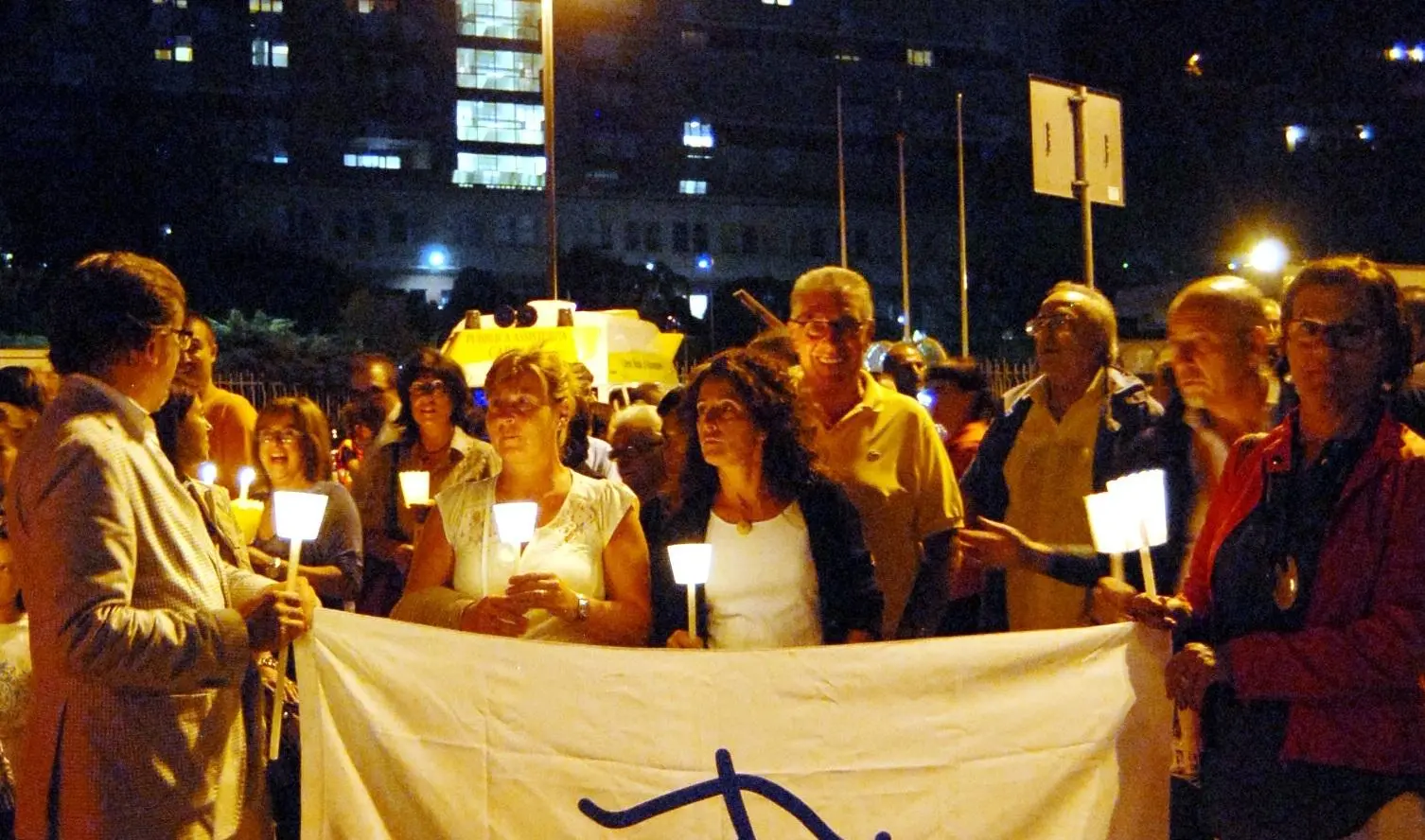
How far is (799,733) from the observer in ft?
12.0

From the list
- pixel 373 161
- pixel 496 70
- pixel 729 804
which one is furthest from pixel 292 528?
pixel 496 70

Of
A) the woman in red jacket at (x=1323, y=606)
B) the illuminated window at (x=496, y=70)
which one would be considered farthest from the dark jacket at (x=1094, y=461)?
the illuminated window at (x=496, y=70)

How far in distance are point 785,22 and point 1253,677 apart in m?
87.5

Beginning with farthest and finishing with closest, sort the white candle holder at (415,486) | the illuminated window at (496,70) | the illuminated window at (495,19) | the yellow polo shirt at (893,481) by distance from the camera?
the illuminated window at (495,19) < the illuminated window at (496,70) < the white candle holder at (415,486) < the yellow polo shirt at (893,481)

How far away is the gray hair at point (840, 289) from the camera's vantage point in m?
5.24

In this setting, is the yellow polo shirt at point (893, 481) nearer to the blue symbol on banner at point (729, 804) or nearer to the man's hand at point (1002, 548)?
the man's hand at point (1002, 548)

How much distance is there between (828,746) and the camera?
3646 mm

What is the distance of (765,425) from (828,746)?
1.18 metres

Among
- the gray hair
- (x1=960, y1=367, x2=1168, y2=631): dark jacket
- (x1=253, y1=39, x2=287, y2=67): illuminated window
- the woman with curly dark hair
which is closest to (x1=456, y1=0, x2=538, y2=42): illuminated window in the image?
(x1=253, y1=39, x2=287, y2=67): illuminated window

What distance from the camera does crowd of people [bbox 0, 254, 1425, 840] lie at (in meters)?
3.15

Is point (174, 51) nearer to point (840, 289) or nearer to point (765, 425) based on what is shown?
point (840, 289)

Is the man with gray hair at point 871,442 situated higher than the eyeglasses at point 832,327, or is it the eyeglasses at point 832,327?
the eyeglasses at point 832,327

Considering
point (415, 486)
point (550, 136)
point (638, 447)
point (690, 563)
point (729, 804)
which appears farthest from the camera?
point (550, 136)

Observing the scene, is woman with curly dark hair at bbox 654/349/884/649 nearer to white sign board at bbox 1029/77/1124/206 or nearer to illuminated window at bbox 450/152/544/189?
white sign board at bbox 1029/77/1124/206
